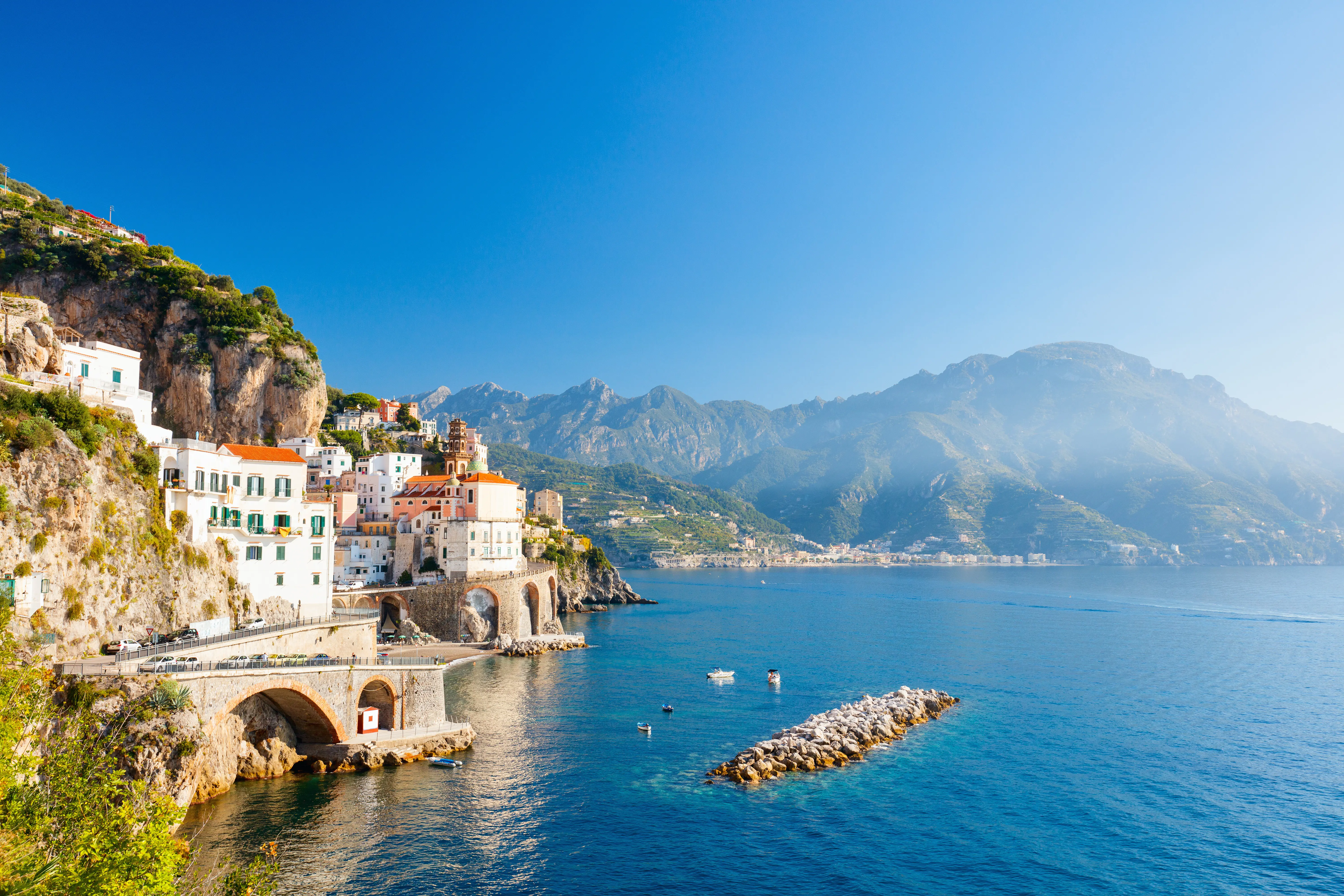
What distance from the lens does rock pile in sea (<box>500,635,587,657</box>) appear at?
72.3 m

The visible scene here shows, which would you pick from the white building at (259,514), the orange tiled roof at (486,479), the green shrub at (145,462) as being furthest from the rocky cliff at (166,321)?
the green shrub at (145,462)

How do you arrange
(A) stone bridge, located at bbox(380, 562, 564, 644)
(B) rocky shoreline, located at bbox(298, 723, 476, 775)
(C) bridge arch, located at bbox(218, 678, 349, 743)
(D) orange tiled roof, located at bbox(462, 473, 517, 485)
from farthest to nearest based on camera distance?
(D) orange tiled roof, located at bbox(462, 473, 517, 485) < (A) stone bridge, located at bbox(380, 562, 564, 644) < (B) rocky shoreline, located at bbox(298, 723, 476, 775) < (C) bridge arch, located at bbox(218, 678, 349, 743)

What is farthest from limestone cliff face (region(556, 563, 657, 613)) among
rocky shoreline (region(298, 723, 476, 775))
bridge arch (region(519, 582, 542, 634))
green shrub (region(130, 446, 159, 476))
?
green shrub (region(130, 446, 159, 476))

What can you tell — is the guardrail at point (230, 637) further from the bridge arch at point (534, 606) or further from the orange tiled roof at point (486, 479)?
the bridge arch at point (534, 606)

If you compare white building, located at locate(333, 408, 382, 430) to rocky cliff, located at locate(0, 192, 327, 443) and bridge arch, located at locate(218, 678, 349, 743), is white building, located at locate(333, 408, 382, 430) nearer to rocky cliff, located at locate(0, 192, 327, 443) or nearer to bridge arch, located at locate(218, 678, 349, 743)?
rocky cliff, located at locate(0, 192, 327, 443)

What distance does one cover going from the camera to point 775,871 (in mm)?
28156

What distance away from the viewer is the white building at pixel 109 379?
1640 inches

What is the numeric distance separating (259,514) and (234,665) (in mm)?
16184

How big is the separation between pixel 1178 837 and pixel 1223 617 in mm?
93086

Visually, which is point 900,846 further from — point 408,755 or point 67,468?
point 67,468

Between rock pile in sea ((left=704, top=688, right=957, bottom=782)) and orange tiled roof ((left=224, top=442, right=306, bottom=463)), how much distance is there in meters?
32.2

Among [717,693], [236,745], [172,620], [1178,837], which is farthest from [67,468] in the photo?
[1178,837]

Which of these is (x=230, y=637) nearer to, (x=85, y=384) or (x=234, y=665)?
(x=234, y=665)

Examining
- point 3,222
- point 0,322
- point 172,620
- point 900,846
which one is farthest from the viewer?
point 3,222
